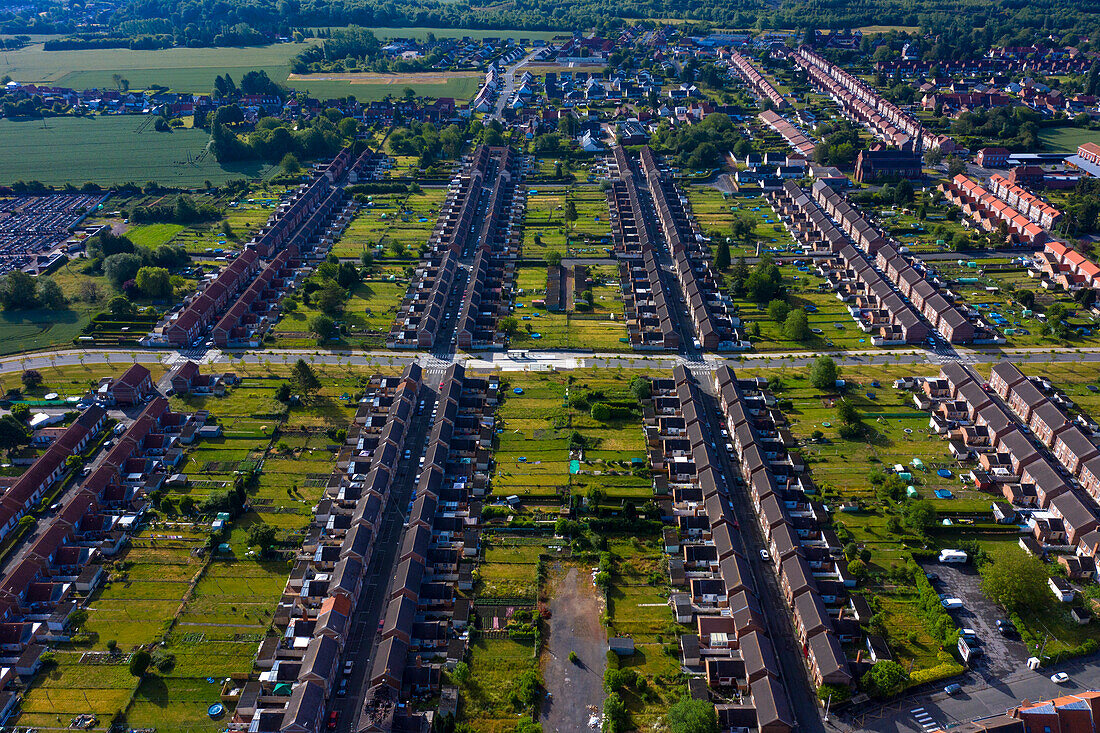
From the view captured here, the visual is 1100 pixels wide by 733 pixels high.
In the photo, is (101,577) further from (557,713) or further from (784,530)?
(784,530)

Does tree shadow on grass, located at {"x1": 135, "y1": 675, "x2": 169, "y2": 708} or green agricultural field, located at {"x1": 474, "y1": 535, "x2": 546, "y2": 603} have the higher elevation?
green agricultural field, located at {"x1": 474, "y1": 535, "x2": 546, "y2": 603}

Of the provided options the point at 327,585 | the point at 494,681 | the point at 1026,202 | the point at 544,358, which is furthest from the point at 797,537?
the point at 1026,202

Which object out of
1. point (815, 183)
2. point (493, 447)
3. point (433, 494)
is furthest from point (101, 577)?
point (815, 183)

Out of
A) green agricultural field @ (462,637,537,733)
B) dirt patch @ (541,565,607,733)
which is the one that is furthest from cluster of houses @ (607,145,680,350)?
green agricultural field @ (462,637,537,733)

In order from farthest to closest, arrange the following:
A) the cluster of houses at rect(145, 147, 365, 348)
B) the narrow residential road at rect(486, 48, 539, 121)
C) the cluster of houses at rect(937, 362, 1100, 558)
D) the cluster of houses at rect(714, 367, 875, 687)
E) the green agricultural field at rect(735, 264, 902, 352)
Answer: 1. the narrow residential road at rect(486, 48, 539, 121)
2. the cluster of houses at rect(145, 147, 365, 348)
3. the green agricultural field at rect(735, 264, 902, 352)
4. the cluster of houses at rect(937, 362, 1100, 558)
5. the cluster of houses at rect(714, 367, 875, 687)

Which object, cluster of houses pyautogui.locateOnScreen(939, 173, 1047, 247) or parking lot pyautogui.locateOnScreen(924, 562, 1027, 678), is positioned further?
cluster of houses pyautogui.locateOnScreen(939, 173, 1047, 247)

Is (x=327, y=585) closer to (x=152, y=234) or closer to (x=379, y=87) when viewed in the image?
(x=152, y=234)

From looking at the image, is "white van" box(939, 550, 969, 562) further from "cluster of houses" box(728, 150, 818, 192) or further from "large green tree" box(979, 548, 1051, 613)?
"cluster of houses" box(728, 150, 818, 192)

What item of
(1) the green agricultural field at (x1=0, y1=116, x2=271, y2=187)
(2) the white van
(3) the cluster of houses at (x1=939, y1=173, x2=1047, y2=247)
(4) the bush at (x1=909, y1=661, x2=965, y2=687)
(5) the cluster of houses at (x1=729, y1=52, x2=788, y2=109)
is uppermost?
(5) the cluster of houses at (x1=729, y1=52, x2=788, y2=109)
